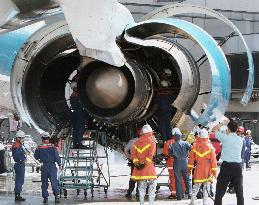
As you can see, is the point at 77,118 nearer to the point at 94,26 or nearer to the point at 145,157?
the point at 145,157

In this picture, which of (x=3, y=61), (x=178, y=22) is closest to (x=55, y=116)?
(x=3, y=61)

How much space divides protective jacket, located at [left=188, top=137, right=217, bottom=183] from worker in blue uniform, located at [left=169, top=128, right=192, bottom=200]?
1.03 m

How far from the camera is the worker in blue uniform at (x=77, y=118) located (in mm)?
12375

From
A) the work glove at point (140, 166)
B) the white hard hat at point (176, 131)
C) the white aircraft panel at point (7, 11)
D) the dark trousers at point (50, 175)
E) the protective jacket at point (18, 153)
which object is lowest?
the dark trousers at point (50, 175)

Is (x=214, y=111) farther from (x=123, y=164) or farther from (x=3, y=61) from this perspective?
(x=123, y=164)

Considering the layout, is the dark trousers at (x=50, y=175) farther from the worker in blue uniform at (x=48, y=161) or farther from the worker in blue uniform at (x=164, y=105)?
the worker in blue uniform at (x=164, y=105)

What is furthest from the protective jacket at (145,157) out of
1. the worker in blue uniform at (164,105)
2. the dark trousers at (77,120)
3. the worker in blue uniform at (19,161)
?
the worker in blue uniform at (19,161)

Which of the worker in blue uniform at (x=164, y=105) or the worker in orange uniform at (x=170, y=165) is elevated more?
the worker in blue uniform at (x=164, y=105)

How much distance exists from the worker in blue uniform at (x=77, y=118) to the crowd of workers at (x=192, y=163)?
101cm

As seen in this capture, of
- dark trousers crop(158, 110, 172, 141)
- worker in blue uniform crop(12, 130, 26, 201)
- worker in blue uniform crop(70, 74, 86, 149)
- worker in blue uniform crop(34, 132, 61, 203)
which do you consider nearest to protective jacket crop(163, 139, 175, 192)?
dark trousers crop(158, 110, 172, 141)

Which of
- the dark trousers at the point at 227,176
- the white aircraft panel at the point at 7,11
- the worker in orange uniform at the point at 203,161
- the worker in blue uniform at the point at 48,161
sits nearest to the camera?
the white aircraft panel at the point at 7,11

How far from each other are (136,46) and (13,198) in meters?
Result: 4.42

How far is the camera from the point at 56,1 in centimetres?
824

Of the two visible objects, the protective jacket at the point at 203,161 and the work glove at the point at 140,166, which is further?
the protective jacket at the point at 203,161
